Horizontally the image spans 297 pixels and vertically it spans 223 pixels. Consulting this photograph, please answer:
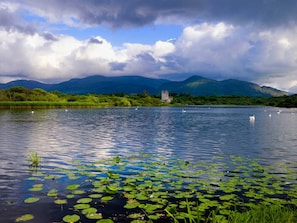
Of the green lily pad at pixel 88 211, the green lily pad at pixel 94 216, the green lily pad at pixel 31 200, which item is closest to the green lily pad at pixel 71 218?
the green lily pad at pixel 94 216

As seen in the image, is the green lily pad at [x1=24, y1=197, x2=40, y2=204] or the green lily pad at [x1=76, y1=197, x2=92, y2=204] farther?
the green lily pad at [x1=24, y1=197, x2=40, y2=204]

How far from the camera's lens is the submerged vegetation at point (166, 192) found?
1061 cm

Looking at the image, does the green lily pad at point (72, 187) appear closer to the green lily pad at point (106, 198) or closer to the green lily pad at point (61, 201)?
the green lily pad at point (61, 201)

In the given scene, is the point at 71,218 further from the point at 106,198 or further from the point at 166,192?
the point at 166,192

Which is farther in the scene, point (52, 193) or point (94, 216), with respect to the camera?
point (52, 193)

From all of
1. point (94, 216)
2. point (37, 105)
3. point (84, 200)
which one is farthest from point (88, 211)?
point (37, 105)

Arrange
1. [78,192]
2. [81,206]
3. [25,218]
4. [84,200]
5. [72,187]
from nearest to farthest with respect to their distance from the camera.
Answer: [25,218] < [81,206] < [84,200] < [78,192] < [72,187]

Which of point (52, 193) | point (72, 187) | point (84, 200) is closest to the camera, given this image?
point (84, 200)

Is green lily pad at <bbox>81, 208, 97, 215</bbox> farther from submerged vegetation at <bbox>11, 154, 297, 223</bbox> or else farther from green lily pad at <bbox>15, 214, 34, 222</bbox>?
green lily pad at <bbox>15, 214, 34, 222</bbox>

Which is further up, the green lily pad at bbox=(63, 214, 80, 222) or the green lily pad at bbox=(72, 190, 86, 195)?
the green lily pad at bbox=(63, 214, 80, 222)

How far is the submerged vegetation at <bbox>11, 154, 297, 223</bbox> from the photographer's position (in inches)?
418

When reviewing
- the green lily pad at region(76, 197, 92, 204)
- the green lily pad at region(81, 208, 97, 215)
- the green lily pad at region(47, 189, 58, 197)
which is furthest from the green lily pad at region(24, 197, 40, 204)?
the green lily pad at region(81, 208, 97, 215)

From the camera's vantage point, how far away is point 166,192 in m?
13.6

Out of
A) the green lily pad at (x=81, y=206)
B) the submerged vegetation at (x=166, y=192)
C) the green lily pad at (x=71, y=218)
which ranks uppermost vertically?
the green lily pad at (x=71, y=218)
